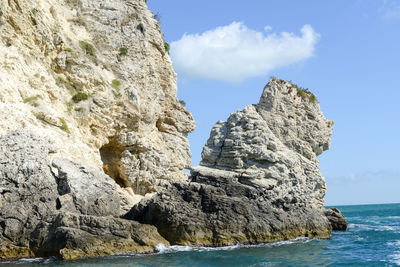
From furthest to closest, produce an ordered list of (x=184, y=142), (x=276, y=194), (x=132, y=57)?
(x=184, y=142) → (x=132, y=57) → (x=276, y=194)

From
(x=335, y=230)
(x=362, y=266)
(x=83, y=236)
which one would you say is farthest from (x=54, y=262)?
(x=335, y=230)

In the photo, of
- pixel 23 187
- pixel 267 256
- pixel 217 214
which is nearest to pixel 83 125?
pixel 23 187

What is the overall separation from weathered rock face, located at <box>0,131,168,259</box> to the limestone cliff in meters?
0.04

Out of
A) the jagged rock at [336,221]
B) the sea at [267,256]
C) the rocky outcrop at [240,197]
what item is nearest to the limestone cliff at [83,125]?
the sea at [267,256]

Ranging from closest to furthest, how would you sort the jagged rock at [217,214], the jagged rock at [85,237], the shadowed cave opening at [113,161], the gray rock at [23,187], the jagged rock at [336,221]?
the jagged rock at [85,237] < the gray rock at [23,187] < the jagged rock at [217,214] < the shadowed cave opening at [113,161] < the jagged rock at [336,221]

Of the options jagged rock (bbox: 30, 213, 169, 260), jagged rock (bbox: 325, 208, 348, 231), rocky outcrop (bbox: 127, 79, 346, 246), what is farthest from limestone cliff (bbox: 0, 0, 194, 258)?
jagged rock (bbox: 325, 208, 348, 231)

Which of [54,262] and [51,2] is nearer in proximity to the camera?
[54,262]

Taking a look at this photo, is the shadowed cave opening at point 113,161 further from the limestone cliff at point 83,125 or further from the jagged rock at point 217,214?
the jagged rock at point 217,214

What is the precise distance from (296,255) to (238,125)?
9.29 metres

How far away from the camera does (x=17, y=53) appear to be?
2359 cm

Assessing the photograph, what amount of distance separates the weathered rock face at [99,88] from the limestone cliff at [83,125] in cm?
7

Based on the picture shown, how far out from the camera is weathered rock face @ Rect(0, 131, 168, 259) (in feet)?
53.6

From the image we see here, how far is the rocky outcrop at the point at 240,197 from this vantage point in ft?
65.1

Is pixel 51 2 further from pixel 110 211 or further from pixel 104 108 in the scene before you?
pixel 110 211
